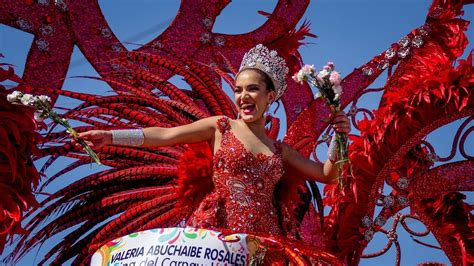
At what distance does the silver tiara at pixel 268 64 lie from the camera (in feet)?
13.8

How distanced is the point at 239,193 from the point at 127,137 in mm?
595

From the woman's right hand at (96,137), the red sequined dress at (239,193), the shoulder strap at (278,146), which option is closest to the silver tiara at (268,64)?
the shoulder strap at (278,146)

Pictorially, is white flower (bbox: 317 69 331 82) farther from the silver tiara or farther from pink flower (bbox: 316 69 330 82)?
the silver tiara

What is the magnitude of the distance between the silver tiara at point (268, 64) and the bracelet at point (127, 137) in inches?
25.6

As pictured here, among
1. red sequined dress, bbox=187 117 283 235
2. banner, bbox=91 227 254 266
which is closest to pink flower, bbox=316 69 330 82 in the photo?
red sequined dress, bbox=187 117 283 235

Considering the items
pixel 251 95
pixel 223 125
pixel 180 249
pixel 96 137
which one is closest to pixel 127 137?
pixel 96 137

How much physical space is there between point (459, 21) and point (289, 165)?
1.49 meters

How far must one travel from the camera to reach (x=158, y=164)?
183 inches

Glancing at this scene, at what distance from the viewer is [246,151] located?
4051mm

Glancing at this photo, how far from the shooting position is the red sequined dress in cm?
395

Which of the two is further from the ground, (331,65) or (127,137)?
(331,65)

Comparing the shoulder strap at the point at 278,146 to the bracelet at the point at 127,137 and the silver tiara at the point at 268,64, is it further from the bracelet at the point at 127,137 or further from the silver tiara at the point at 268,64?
the bracelet at the point at 127,137

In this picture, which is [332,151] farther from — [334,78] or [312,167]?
[334,78]

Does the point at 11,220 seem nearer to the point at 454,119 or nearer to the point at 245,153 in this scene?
the point at 245,153
